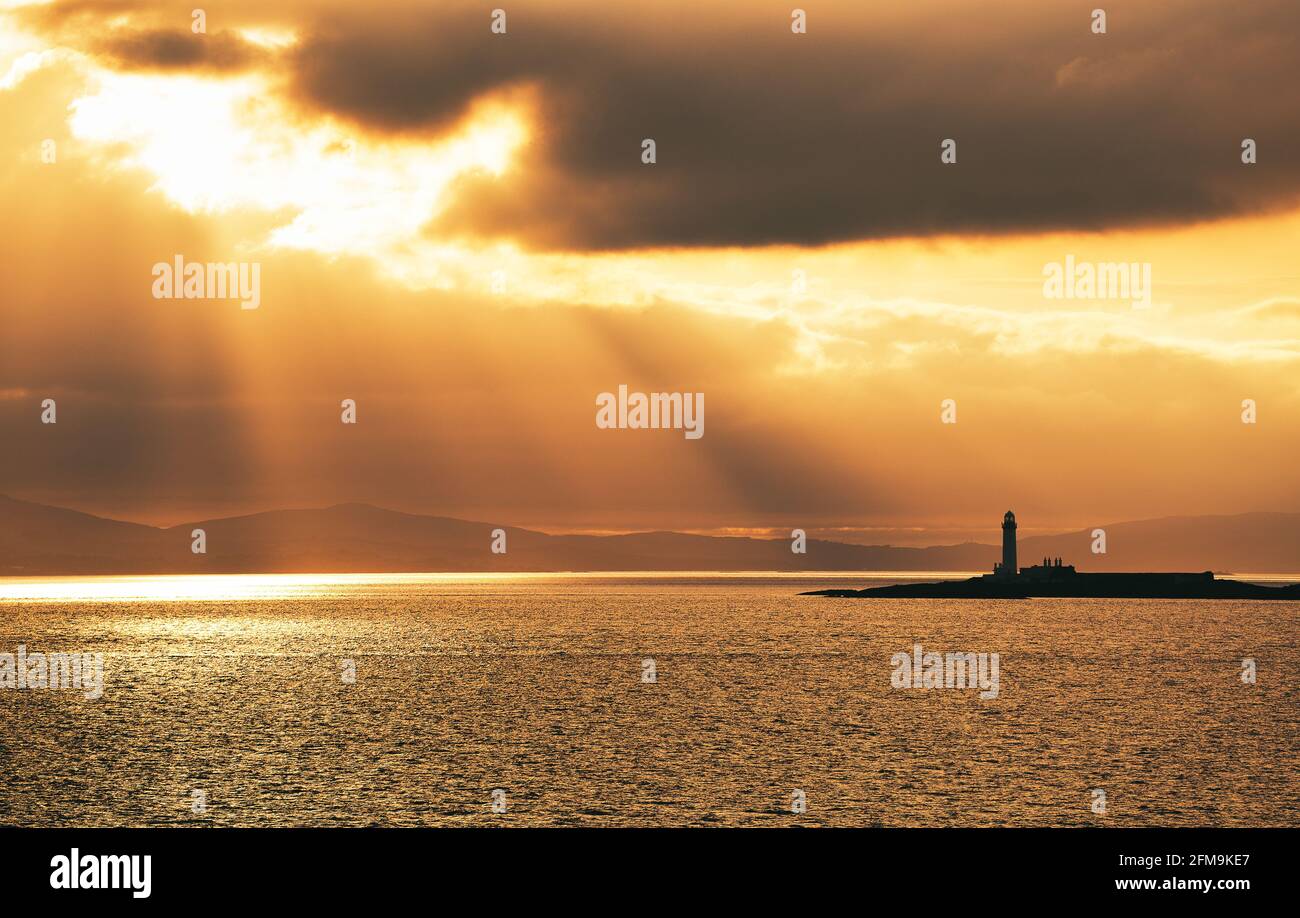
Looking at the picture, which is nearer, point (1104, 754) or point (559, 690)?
point (1104, 754)

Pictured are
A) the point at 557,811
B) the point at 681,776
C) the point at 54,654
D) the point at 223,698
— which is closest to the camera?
the point at 557,811

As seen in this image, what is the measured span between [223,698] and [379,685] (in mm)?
13548

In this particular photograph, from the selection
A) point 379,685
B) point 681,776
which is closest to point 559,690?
point 379,685

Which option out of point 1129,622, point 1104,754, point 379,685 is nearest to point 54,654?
point 379,685

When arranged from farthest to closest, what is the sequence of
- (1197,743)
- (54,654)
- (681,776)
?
1. (54,654)
2. (1197,743)
3. (681,776)
